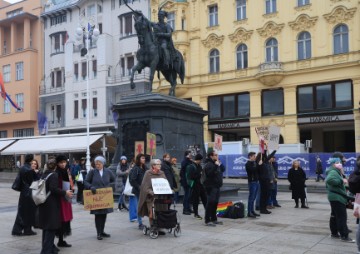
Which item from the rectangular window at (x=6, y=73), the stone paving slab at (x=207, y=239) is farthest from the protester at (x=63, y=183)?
the rectangular window at (x=6, y=73)

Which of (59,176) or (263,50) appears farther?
(263,50)

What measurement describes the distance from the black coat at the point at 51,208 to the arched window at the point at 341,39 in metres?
31.5

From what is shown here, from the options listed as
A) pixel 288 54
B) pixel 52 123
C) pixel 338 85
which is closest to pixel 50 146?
pixel 52 123

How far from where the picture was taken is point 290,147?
3316 cm

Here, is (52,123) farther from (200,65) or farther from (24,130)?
Answer: (200,65)

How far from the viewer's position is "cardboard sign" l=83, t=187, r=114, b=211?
8.59 m

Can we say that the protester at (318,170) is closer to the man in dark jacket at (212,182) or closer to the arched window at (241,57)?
the arched window at (241,57)

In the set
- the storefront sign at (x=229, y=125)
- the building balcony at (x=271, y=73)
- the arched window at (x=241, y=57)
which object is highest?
the arched window at (x=241, y=57)

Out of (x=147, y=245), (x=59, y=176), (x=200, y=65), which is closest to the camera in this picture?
(x=59, y=176)

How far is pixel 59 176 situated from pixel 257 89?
31803 millimetres

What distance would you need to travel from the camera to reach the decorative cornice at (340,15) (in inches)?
1346

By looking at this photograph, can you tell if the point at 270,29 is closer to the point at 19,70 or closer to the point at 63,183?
the point at 19,70

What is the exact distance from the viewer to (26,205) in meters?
9.74

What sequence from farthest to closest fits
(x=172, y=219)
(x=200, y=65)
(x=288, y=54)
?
(x=200, y=65) < (x=288, y=54) < (x=172, y=219)
